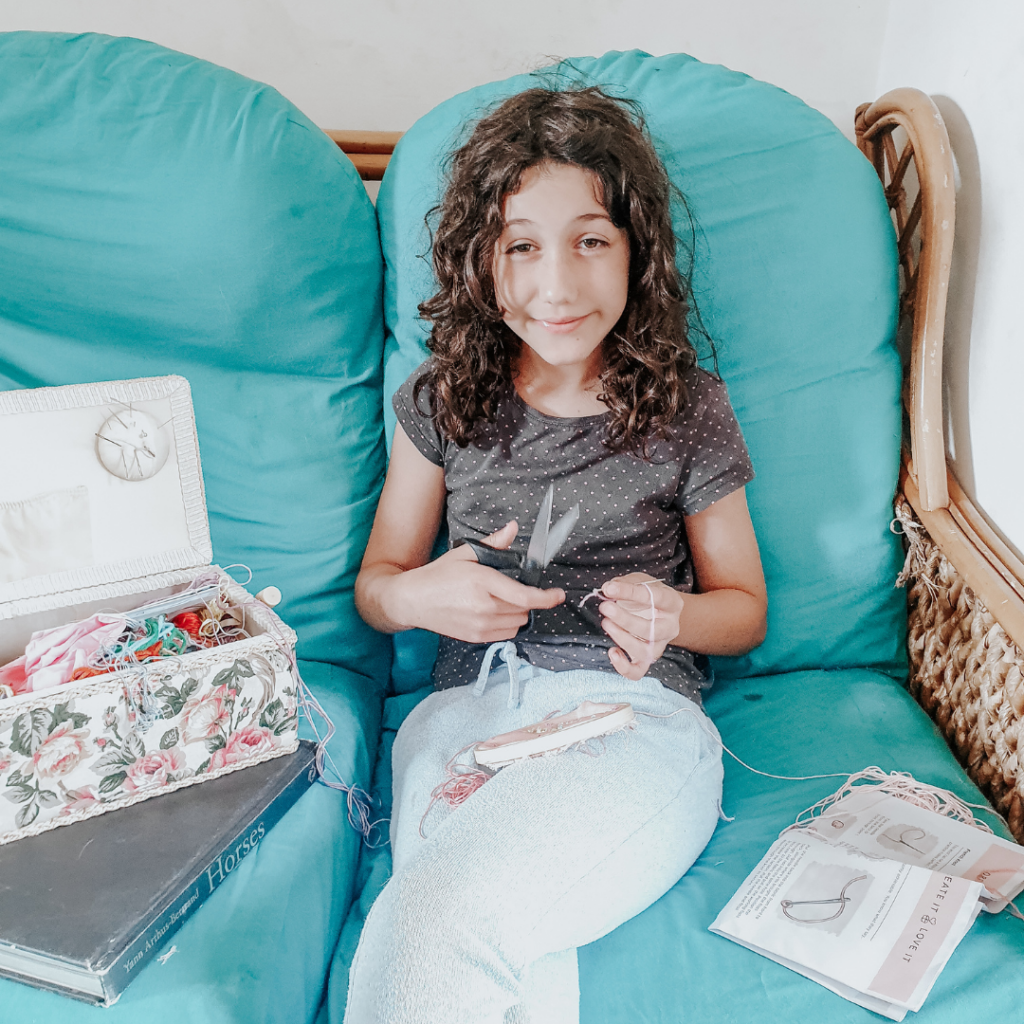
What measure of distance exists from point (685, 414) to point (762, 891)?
0.51 metres

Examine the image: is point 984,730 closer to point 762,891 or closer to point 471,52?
point 762,891

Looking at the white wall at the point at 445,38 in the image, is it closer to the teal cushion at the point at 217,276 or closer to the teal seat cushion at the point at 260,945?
the teal cushion at the point at 217,276

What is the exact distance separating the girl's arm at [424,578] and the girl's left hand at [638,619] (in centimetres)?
5

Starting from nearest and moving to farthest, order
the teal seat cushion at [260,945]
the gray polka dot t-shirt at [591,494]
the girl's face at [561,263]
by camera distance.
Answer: the teal seat cushion at [260,945]
the girl's face at [561,263]
the gray polka dot t-shirt at [591,494]

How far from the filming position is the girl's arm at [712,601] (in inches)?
32.7

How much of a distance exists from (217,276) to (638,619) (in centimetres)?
67

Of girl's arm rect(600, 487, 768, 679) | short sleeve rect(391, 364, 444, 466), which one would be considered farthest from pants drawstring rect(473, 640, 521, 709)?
short sleeve rect(391, 364, 444, 466)

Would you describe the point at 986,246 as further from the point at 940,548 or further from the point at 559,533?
the point at 559,533

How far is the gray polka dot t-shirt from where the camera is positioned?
100 centimetres

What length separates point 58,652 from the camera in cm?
86

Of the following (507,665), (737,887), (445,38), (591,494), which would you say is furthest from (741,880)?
(445,38)

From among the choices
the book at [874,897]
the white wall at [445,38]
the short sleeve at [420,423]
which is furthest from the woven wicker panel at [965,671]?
the white wall at [445,38]

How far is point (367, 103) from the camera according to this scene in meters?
1.34

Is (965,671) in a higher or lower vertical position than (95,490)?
lower
